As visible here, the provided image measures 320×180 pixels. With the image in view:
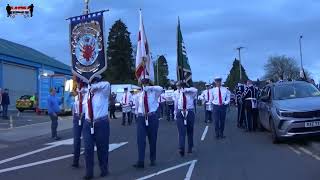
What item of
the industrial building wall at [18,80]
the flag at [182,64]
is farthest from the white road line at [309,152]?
the industrial building wall at [18,80]

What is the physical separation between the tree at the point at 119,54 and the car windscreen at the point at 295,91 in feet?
244

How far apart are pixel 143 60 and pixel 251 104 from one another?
315 inches

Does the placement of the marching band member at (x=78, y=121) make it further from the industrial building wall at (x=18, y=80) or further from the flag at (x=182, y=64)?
the industrial building wall at (x=18, y=80)

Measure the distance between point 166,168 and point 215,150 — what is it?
331 centimetres

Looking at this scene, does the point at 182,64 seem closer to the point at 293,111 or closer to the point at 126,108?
the point at 293,111

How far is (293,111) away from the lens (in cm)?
1509

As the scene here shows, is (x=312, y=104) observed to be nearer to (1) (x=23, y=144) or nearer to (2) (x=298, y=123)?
(2) (x=298, y=123)

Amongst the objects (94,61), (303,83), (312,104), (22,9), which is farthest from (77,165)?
(22,9)

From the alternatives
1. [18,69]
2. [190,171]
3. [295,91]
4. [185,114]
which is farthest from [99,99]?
[18,69]

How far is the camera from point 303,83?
57.6 feet

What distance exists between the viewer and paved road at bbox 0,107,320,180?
1138 cm

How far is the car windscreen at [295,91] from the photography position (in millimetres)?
16828

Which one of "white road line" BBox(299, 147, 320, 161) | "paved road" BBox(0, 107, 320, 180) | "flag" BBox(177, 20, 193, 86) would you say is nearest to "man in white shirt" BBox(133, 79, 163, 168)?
"paved road" BBox(0, 107, 320, 180)

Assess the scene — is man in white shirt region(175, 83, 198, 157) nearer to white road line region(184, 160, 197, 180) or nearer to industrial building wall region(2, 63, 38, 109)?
white road line region(184, 160, 197, 180)
